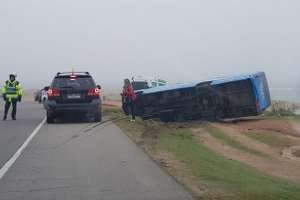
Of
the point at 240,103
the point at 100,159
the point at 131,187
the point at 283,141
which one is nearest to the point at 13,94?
the point at 240,103

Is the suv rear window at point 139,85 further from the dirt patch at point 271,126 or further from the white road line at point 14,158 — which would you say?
the white road line at point 14,158

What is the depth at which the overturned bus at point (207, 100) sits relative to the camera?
86.7 feet

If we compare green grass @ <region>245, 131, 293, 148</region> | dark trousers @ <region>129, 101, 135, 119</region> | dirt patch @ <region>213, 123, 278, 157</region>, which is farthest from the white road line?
green grass @ <region>245, 131, 293, 148</region>

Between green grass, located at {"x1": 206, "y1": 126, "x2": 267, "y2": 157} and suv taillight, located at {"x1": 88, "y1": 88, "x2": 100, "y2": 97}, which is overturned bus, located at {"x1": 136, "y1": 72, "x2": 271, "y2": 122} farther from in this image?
suv taillight, located at {"x1": 88, "y1": 88, "x2": 100, "y2": 97}

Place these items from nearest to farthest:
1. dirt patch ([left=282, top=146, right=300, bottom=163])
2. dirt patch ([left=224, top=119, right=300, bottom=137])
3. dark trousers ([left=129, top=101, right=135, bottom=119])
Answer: dirt patch ([left=282, top=146, right=300, bottom=163]), dark trousers ([left=129, top=101, right=135, bottom=119]), dirt patch ([left=224, top=119, right=300, bottom=137])

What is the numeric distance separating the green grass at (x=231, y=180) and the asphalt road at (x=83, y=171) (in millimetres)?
684

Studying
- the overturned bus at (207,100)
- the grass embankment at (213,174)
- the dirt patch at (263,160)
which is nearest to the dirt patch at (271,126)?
the overturned bus at (207,100)

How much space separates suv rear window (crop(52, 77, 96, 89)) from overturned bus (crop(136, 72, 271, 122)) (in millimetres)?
3343

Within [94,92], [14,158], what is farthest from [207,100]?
[14,158]

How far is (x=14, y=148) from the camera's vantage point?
1609cm

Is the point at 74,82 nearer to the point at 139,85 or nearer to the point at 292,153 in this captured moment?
the point at 292,153

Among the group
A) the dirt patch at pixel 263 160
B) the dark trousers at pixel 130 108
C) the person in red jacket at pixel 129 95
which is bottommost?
the dirt patch at pixel 263 160

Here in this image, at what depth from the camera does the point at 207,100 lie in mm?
26953

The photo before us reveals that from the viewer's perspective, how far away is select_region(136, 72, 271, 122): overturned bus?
26.4 metres
